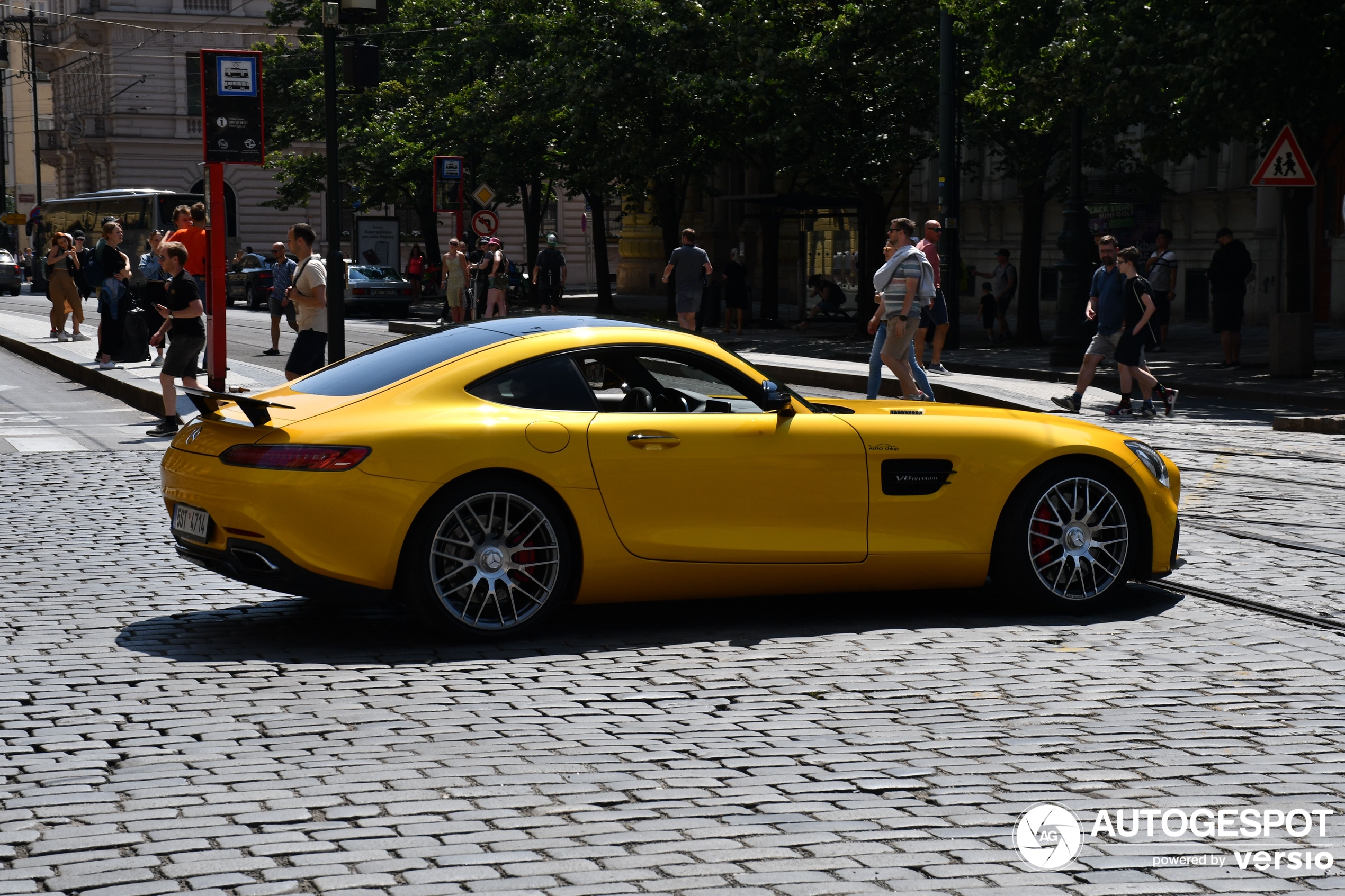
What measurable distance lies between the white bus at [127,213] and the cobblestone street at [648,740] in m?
43.7

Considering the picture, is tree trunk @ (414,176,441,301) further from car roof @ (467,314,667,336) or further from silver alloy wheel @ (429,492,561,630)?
silver alloy wheel @ (429,492,561,630)

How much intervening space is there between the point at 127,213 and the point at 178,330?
41.6m

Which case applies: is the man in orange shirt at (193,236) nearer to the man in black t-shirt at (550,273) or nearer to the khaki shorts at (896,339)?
the khaki shorts at (896,339)

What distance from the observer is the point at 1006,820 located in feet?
14.8

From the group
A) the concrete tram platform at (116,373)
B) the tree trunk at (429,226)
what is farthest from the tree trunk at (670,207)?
the concrete tram platform at (116,373)

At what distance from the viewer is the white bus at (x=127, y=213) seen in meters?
52.7

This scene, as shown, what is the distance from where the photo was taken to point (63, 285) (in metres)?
27.1

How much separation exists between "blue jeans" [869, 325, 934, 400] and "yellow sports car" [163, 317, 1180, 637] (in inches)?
296

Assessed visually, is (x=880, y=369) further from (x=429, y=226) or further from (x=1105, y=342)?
(x=429, y=226)

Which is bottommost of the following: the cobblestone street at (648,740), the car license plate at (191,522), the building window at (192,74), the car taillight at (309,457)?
the cobblestone street at (648,740)

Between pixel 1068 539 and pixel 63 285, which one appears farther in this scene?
pixel 63 285

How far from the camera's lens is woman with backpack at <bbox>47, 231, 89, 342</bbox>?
26500 millimetres

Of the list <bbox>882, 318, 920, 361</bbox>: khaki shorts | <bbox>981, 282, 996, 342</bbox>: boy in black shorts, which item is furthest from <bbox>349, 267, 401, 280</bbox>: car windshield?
<bbox>882, 318, 920, 361</bbox>: khaki shorts

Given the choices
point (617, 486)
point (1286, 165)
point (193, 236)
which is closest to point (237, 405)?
point (617, 486)
